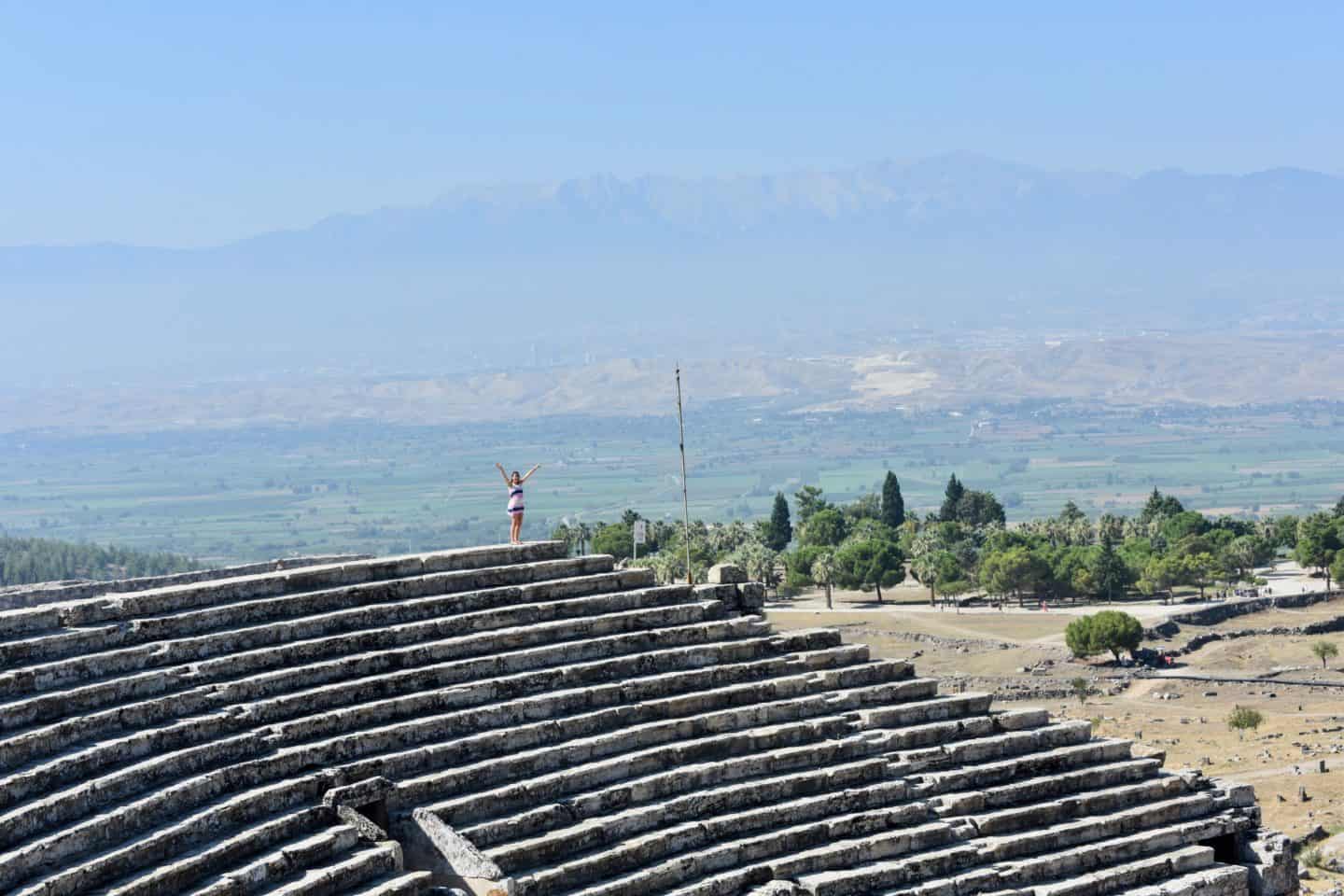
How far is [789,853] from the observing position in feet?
88.3

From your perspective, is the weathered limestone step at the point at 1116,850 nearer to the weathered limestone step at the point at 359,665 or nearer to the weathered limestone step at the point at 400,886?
the weathered limestone step at the point at 359,665

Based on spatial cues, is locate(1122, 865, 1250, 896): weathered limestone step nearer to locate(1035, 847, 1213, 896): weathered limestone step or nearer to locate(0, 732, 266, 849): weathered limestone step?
locate(1035, 847, 1213, 896): weathered limestone step

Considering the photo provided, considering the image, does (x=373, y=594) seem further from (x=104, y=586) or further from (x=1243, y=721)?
(x=1243, y=721)

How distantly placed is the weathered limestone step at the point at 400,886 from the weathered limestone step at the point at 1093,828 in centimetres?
871

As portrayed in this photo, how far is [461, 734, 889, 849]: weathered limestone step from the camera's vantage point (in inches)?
992

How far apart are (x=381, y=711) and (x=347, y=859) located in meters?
3.29

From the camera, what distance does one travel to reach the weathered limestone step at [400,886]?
22828 mm

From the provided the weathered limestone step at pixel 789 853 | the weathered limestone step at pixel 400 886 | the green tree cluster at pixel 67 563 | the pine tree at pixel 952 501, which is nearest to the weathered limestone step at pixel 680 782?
the weathered limestone step at pixel 789 853

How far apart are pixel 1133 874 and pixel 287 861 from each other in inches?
509

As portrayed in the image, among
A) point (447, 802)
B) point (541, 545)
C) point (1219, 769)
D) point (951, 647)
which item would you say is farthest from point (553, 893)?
point (951, 647)

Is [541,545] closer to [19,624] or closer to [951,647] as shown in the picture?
[19,624]

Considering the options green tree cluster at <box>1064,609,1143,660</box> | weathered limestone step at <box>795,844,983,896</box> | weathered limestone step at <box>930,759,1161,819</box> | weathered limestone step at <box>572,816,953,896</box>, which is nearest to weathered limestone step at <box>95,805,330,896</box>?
weathered limestone step at <box>572,816,953,896</box>

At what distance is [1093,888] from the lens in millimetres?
28281

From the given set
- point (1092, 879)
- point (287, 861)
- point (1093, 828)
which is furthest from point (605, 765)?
point (1093, 828)
